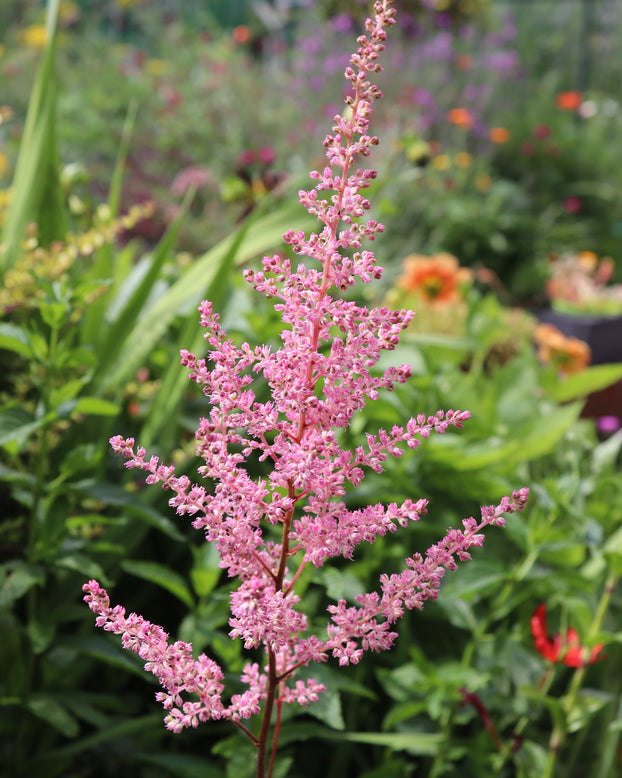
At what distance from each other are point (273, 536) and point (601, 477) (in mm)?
610

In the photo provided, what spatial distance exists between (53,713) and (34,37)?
645 cm

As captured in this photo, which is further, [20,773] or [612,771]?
[612,771]

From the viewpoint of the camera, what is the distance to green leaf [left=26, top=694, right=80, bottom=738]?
112 centimetres

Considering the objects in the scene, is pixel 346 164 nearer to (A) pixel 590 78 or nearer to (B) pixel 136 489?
(B) pixel 136 489

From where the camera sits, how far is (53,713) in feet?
3.72

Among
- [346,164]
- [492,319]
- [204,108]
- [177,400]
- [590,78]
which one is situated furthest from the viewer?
[590,78]

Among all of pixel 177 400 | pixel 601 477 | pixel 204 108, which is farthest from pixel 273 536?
pixel 204 108

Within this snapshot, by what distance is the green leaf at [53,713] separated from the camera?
1.12 metres

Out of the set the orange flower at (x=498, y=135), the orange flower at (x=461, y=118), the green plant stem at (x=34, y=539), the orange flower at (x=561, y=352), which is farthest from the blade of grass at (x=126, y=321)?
the orange flower at (x=498, y=135)

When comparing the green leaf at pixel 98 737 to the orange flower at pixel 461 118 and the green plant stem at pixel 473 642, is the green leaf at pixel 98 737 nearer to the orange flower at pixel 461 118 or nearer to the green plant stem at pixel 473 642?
the green plant stem at pixel 473 642

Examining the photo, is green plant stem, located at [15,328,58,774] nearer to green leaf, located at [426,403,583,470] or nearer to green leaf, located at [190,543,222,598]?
green leaf, located at [190,543,222,598]

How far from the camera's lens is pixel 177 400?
139cm

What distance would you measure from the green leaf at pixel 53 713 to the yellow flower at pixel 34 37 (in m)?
6.21

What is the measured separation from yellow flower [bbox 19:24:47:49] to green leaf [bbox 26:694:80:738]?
20.4ft
